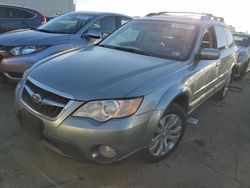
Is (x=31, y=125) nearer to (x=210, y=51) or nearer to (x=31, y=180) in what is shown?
(x=31, y=180)

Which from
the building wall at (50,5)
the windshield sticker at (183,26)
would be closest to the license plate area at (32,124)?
the windshield sticker at (183,26)

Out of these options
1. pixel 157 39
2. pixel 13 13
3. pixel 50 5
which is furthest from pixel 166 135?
pixel 50 5

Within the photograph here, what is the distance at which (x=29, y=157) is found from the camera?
3170mm

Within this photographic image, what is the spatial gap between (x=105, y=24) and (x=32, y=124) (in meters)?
3.94

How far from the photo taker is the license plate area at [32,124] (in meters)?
2.75

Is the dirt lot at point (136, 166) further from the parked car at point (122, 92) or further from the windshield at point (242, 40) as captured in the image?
the windshield at point (242, 40)

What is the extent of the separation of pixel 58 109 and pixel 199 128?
252 centimetres

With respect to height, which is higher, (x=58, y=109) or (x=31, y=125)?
(x=58, y=109)

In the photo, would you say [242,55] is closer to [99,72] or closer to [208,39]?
[208,39]

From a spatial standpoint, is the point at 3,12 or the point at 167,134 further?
the point at 3,12

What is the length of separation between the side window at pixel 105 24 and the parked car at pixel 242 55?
3.19 meters

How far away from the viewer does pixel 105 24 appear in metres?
6.29

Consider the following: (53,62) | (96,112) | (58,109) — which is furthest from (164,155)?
(53,62)

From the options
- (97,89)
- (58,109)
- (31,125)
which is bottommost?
(31,125)
